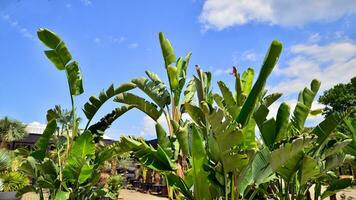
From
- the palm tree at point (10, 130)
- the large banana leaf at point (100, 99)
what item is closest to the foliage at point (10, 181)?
the large banana leaf at point (100, 99)

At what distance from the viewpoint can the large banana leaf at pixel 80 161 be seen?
503 cm

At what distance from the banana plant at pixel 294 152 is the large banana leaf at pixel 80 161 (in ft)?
8.55

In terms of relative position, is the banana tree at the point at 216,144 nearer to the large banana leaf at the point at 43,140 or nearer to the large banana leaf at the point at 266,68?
the large banana leaf at the point at 266,68

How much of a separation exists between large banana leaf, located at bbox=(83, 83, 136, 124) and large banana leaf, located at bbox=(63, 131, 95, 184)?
44.1 inches

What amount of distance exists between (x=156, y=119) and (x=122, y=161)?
16.0 m

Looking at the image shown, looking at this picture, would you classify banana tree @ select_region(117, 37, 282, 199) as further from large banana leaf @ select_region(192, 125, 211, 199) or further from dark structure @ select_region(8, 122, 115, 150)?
dark structure @ select_region(8, 122, 115, 150)

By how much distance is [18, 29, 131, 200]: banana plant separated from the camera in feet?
16.9

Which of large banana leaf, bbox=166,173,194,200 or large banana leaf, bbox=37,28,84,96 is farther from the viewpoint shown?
large banana leaf, bbox=37,28,84,96

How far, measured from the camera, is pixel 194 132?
149 inches

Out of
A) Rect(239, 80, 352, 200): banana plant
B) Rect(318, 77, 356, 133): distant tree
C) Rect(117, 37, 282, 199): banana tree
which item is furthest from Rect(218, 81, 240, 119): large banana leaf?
Rect(318, 77, 356, 133): distant tree

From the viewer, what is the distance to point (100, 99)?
20.4 feet

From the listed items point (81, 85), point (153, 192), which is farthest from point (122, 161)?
point (81, 85)

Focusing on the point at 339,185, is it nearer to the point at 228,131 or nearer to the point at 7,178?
the point at 228,131

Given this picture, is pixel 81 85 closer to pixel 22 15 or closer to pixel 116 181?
pixel 22 15
